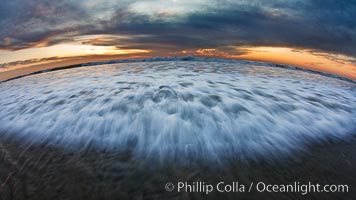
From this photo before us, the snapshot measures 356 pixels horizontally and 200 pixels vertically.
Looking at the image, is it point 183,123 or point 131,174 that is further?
point 183,123

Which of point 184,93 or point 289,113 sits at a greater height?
point 184,93

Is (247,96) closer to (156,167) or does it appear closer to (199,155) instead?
(199,155)

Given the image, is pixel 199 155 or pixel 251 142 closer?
pixel 199 155

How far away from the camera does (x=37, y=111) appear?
13.2 feet

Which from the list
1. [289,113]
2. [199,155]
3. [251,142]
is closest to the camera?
[199,155]

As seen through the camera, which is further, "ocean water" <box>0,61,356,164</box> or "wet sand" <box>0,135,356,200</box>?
"ocean water" <box>0,61,356,164</box>

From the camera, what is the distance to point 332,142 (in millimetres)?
2830

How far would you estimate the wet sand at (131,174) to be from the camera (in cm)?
172

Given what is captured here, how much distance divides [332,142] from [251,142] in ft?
3.87

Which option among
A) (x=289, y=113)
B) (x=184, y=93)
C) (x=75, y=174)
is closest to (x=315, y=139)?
(x=289, y=113)

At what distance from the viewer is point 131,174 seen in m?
1.98

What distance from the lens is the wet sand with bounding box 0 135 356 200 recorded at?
172cm

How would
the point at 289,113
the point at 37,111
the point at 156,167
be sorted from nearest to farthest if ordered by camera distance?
the point at 156,167 < the point at 289,113 < the point at 37,111

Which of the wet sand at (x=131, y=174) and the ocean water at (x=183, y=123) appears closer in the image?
the wet sand at (x=131, y=174)
